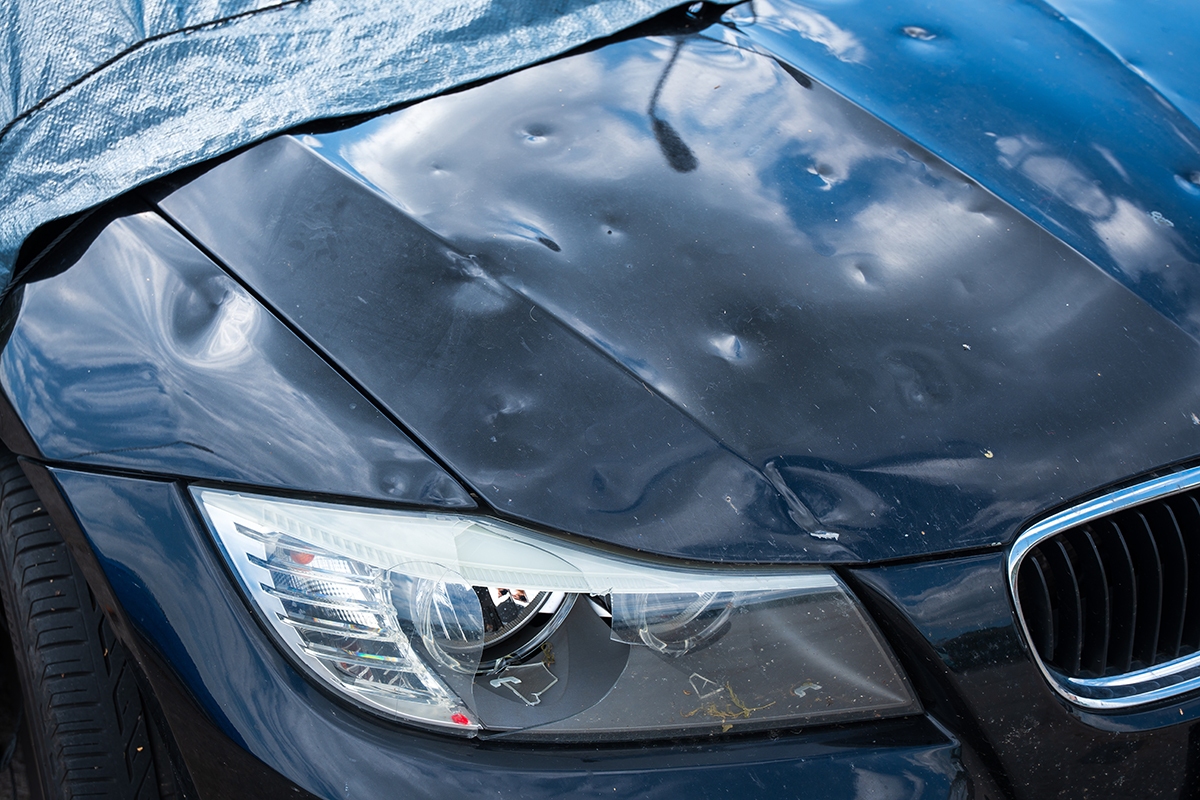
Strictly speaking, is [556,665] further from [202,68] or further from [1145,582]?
[202,68]

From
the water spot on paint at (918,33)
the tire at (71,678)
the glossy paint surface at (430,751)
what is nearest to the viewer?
the glossy paint surface at (430,751)

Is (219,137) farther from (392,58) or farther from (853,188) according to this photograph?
(853,188)

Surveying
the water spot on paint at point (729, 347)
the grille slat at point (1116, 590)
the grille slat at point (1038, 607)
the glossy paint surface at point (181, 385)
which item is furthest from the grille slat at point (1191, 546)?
the glossy paint surface at point (181, 385)

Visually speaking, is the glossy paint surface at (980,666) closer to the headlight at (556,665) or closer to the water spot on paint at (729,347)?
the headlight at (556,665)

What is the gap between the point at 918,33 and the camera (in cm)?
179

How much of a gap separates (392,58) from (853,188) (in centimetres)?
95

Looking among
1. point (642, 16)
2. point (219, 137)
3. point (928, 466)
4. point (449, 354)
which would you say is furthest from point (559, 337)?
point (642, 16)

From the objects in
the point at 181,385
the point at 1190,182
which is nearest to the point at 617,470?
the point at 181,385

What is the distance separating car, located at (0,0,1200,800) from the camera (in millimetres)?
1128

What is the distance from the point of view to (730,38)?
181 centimetres

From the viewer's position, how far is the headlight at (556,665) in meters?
1.13

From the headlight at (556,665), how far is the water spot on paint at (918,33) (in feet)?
3.93

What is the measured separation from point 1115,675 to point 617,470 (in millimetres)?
772

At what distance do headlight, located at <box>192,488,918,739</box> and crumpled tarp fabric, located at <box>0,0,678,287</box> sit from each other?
86 centimetres
